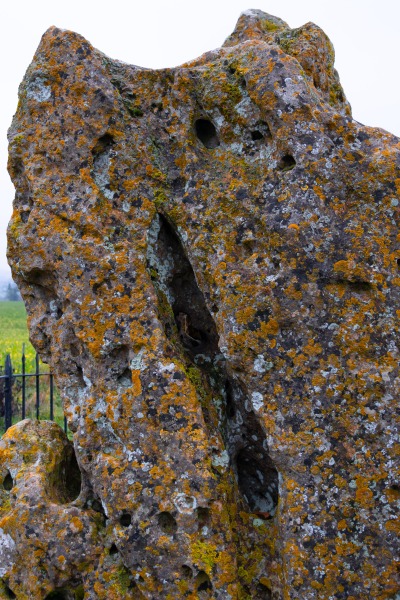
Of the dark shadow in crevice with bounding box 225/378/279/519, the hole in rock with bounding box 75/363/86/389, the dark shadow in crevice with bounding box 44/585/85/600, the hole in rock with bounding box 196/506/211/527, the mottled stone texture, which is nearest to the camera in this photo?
the mottled stone texture

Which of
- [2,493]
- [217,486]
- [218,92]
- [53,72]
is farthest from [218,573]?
[53,72]

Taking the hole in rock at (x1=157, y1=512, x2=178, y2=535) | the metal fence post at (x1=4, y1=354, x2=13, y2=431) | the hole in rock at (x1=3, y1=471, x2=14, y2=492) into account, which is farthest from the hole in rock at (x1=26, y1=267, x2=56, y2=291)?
the metal fence post at (x1=4, y1=354, x2=13, y2=431)

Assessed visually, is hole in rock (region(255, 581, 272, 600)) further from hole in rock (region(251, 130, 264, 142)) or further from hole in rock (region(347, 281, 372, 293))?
hole in rock (region(251, 130, 264, 142))

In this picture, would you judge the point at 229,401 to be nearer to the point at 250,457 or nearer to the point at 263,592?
the point at 250,457

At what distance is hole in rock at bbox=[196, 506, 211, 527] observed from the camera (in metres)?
3.86

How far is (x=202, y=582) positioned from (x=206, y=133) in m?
3.34

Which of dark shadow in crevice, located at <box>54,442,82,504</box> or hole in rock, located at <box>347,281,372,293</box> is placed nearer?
hole in rock, located at <box>347,281,372,293</box>

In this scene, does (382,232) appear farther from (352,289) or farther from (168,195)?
(168,195)

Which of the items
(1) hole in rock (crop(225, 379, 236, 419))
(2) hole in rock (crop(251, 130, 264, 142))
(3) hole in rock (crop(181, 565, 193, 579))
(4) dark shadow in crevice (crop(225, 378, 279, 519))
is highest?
(2) hole in rock (crop(251, 130, 264, 142))

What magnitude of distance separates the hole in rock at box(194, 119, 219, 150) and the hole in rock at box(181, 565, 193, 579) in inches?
122

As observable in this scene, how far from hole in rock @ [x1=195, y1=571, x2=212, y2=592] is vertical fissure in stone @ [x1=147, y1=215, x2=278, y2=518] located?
598 mm

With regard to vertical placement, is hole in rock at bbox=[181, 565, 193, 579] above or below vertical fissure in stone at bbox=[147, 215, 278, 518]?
below

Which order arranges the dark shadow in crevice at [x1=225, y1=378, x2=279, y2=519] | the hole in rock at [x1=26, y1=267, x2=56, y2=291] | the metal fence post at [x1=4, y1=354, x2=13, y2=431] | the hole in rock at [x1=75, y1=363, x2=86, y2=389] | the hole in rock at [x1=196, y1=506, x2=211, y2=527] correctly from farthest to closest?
the metal fence post at [x1=4, y1=354, x2=13, y2=431] < the hole in rock at [x1=26, y1=267, x2=56, y2=291] < the hole in rock at [x1=75, y1=363, x2=86, y2=389] < the dark shadow in crevice at [x1=225, y1=378, x2=279, y2=519] < the hole in rock at [x1=196, y1=506, x2=211, y2=527]

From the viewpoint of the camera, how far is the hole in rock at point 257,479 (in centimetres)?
430
